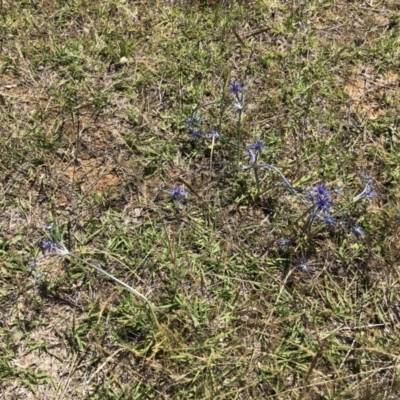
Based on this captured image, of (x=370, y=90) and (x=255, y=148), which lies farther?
(x=370, y=90)

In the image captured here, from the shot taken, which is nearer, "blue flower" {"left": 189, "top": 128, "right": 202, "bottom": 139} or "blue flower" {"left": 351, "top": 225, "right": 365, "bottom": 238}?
"blue flower" {"left": 351, "top": 225, "right": 365, "bottom": 238}

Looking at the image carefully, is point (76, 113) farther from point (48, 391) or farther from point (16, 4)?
point (48, 391)

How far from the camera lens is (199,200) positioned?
2408 mm

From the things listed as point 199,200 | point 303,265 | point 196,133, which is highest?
point 196,133

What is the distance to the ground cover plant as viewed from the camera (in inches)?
81.8

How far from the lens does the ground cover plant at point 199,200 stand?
2.08m

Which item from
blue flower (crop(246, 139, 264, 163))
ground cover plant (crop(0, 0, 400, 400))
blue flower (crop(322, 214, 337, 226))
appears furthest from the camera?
blue flower (crop(246, 139, 264, 163))

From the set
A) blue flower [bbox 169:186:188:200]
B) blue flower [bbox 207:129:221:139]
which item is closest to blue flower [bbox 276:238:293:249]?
blue flower [bbox 169:186:188:200]

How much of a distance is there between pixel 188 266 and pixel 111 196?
0.47 m

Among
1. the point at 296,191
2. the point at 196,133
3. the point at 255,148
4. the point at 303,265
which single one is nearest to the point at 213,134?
the point at 196,133

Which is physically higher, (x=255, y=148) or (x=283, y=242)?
(x=255, y=148)

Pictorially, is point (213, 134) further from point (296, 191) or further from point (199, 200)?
point (296, 191)

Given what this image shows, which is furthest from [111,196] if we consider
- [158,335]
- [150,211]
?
[158,335]

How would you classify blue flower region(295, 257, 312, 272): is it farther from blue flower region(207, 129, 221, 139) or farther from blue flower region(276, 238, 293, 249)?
blue flower region(207, 129, 221, 139)
